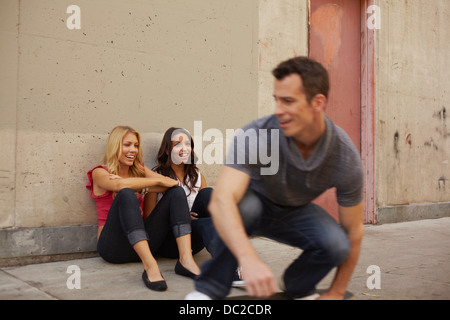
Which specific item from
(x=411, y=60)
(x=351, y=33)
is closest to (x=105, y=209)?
(x=351, y=33)

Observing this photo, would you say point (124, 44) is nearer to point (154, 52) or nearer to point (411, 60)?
point (154, 52)

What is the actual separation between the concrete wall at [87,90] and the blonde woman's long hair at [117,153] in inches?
9.0

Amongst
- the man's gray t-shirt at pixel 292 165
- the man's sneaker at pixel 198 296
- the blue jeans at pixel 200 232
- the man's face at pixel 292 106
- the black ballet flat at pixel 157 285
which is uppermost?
the man's face at pixel 292 106

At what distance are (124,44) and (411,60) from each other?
4.41 meters

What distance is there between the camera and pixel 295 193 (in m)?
2.31

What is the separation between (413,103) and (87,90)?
4769 mm

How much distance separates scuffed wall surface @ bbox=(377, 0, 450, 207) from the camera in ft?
20.6

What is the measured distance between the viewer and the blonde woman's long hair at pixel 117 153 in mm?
3639

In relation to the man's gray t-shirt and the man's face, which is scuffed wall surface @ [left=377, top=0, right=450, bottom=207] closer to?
the man's gray t-shirt

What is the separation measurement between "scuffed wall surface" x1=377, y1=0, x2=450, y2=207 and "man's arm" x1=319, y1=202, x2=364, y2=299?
395 cm

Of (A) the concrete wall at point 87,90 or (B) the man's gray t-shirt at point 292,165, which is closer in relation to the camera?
(B) the man's gray t-shirt at point 292,165

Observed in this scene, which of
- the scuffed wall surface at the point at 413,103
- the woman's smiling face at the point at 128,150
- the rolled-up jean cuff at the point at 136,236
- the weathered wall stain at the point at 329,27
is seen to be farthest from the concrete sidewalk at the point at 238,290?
the weathered wall stain at the point at 329,27

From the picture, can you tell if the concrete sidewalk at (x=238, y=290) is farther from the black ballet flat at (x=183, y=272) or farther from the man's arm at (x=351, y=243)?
the man's arm at (x=351, y=243)

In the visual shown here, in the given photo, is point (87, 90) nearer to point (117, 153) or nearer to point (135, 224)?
point (117, 153)
